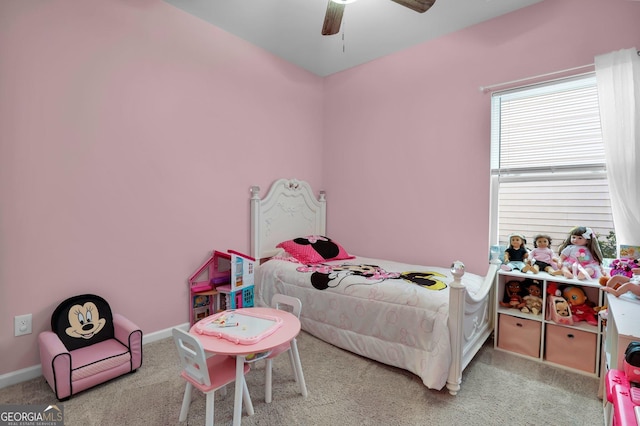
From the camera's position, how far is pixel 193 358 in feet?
4.61

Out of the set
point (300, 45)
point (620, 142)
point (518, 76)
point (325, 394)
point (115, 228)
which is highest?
point (300, 45)

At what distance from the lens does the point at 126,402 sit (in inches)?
70.3

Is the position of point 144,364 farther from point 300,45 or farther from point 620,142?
point 620,142

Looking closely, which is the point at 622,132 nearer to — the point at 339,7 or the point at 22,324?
the point at 339,7

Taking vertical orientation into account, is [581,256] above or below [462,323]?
above

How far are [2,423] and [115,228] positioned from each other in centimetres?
121

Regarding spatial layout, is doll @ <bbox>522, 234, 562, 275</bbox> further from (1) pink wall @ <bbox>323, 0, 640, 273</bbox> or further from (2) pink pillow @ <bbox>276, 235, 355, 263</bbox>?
(2) pink pillow @ <bbox>276, 235, 355, 263</bbox>

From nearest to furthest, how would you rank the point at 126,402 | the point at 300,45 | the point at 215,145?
the point at 126,402 < the point at 215,145 < the point at 300,45

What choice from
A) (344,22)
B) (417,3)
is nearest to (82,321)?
(417,3)

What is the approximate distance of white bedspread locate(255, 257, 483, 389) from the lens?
1.94 m

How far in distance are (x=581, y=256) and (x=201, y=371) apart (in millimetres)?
2630

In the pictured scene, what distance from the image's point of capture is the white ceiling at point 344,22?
2531mm

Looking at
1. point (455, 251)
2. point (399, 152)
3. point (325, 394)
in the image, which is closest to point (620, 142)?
point (455, 251)

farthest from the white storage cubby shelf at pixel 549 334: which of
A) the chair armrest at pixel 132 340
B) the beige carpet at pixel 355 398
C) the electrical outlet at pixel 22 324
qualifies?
the electrical outlet at pixel 22 324
